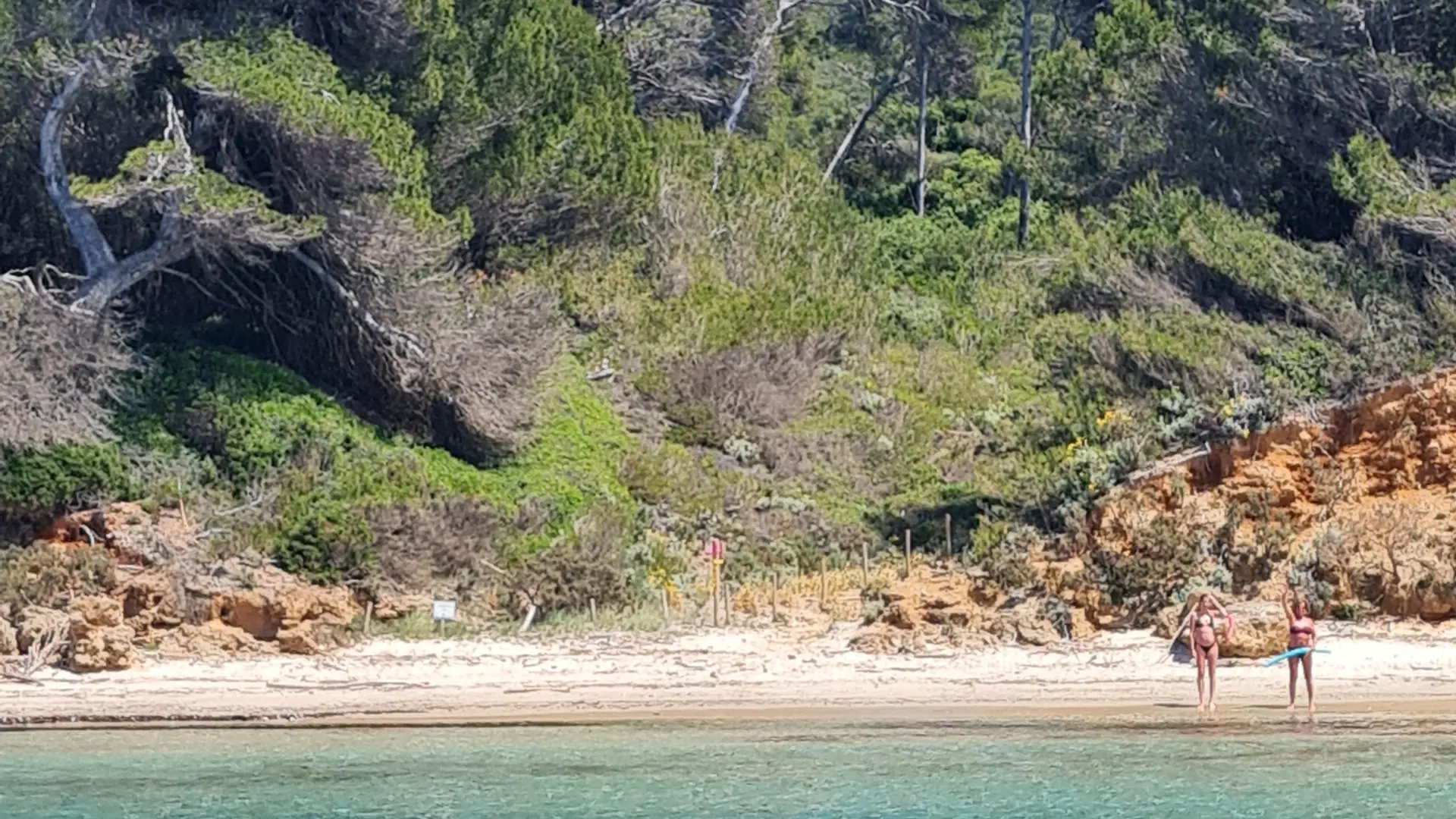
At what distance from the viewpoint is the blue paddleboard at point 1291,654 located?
60.8 ft

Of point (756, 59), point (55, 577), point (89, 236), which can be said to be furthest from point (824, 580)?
point (756, 59)

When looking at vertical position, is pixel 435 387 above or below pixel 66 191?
below

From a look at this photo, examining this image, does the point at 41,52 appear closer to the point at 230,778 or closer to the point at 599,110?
the point at 599,110

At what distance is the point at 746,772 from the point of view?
16.9 m

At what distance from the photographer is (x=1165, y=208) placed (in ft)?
88.6

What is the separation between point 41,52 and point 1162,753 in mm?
13911

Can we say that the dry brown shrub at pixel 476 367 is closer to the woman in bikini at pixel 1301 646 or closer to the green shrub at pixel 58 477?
the green shrub at pixel 58 477

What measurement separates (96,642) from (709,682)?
5126 mm

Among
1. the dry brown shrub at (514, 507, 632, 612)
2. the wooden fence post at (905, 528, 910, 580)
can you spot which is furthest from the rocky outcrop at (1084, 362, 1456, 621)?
the dry brown shrub at (514, 507, 632, 612)

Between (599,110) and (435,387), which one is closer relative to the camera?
(435,387)

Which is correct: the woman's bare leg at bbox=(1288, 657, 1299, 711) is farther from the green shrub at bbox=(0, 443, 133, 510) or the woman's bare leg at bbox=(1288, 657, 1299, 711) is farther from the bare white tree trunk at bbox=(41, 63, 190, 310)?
the bare white tree trunk at bbox=(41, 63, 190, 310)

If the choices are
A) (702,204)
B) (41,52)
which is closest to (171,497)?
(41,52)

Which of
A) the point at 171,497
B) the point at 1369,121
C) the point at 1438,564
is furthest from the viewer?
the point at 1369,121

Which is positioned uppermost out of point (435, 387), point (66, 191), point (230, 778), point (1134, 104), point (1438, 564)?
point (1134, 104)
